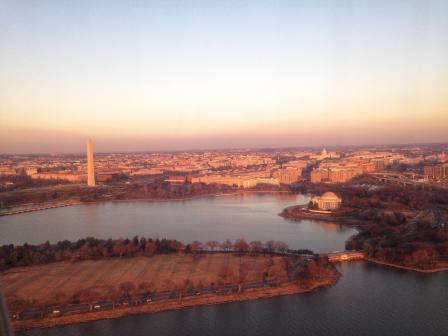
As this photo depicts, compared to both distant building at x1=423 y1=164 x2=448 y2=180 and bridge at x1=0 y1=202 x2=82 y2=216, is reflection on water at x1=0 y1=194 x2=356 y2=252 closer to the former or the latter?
bridge at x1=0 y1=202 x2=82 y2=216

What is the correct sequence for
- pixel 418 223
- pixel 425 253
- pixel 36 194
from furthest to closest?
pixel 36 194
pixel 418 223
pixel 425 253

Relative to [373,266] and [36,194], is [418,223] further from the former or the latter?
[36,194]

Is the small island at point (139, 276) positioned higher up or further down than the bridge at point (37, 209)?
higher up

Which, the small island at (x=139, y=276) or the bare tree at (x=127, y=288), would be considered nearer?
the small island at (x=139, y=276)

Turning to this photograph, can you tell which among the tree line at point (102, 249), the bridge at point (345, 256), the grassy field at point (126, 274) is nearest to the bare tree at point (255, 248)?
the tree line at point (102, 249)

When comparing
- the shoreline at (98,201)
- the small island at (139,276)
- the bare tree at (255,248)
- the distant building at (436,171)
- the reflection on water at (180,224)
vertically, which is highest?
the distant building at (436,171)

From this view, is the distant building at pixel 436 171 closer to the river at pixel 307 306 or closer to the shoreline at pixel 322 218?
the shoreline at pixel 322 218

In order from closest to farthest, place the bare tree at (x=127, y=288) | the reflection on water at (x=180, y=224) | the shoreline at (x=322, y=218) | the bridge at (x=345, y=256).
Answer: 1. the bare tree at (x=127, y=288)
2. the bridge at (x=345, y=256)
3. the reflection on water at (x=180, y=224)
4. the shoreline at (x=322, y=218)

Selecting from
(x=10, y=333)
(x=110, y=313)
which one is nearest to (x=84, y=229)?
(x=110, y=313)
